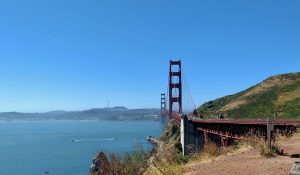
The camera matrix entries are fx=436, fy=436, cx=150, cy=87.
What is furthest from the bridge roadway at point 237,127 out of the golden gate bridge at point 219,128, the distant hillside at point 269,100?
the distant hillside at point 269,100

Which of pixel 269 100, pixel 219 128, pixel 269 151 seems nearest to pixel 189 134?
pixel 219 128

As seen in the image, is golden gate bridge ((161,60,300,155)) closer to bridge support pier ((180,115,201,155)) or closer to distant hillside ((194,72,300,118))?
bridge support pier ((180,115,201,155))

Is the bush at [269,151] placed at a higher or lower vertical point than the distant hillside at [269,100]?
lower

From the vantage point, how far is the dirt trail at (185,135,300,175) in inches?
424

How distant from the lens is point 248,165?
38.5 ft

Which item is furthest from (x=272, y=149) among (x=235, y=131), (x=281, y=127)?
(x=235, y=131)

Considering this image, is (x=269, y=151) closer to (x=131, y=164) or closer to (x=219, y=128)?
(x=131, y=164)

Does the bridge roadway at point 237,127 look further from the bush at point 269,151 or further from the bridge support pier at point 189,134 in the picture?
the bush at point 269,151

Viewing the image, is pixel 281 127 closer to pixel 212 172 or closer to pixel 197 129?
pixel 212 172

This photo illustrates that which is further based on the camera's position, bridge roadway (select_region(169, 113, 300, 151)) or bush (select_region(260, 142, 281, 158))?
bridge roadway (select_region(169, 113, 300, 151))

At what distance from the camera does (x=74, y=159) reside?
9619cm

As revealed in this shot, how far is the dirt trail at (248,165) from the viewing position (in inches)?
424

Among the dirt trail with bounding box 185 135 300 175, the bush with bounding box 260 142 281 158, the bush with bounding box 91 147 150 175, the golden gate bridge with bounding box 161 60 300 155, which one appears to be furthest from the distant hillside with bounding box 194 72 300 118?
the dirt trail with bounding box 185 135 300 175

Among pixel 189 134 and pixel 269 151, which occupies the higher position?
pixel 269 151
